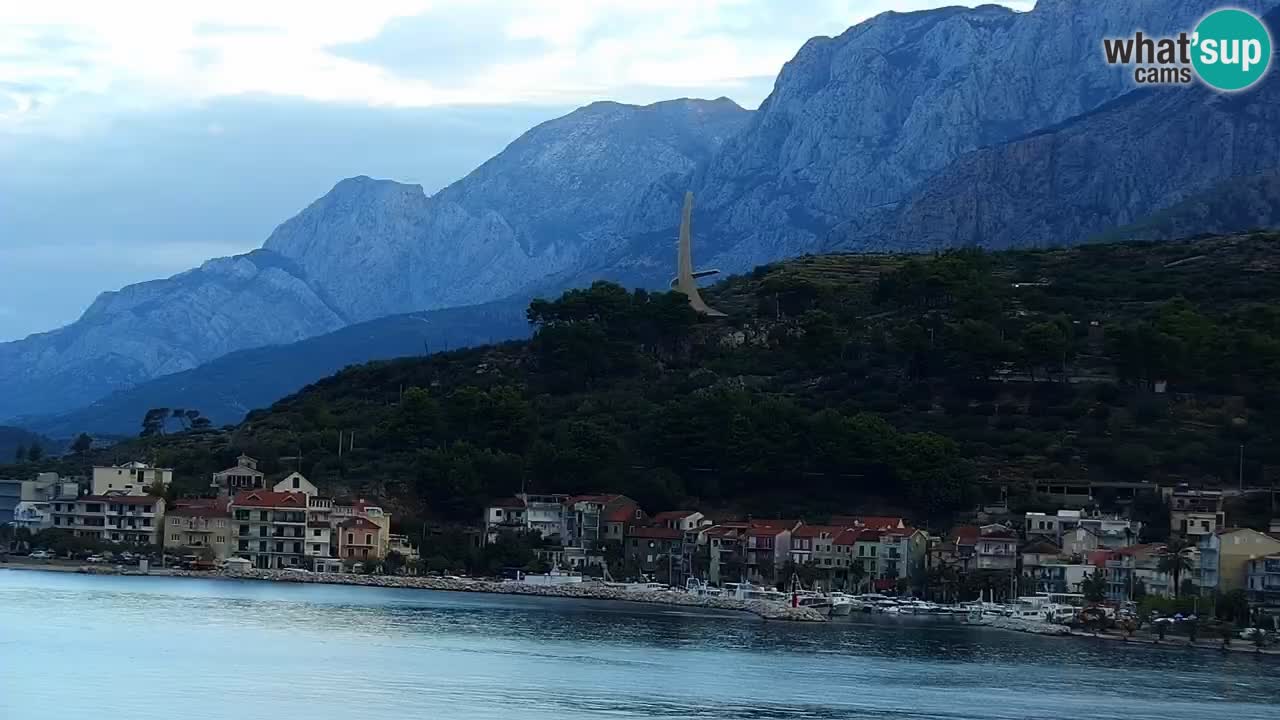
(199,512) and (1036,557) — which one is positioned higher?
(199,512)

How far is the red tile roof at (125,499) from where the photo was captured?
313ft

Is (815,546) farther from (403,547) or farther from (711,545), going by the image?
(403,547)

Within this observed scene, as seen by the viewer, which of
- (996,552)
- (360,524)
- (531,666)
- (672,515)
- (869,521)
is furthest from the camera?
(672,515)

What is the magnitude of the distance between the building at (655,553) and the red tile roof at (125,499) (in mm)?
21633

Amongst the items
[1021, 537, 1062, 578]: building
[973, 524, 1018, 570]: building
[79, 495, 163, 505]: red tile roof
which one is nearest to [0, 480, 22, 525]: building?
A: [79, 495, 163, 505]: red tile roof

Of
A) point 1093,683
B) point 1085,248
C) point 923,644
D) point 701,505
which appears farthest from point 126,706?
point 1085,248

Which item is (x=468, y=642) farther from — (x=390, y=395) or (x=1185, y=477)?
(x=390, y=395)

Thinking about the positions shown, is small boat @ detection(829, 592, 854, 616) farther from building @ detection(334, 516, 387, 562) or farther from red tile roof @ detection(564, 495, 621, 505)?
building @ detection(334, 516, 387, 562)

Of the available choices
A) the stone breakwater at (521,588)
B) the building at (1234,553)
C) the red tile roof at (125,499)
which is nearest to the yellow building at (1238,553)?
the building at (1234,553)

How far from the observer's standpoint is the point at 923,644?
69.1 m

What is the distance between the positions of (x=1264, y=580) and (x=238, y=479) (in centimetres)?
4705

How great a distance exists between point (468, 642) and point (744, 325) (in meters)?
63.4

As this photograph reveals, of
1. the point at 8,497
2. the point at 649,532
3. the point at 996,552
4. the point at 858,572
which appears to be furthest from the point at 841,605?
the point at 8,497

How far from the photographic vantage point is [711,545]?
9000cm
